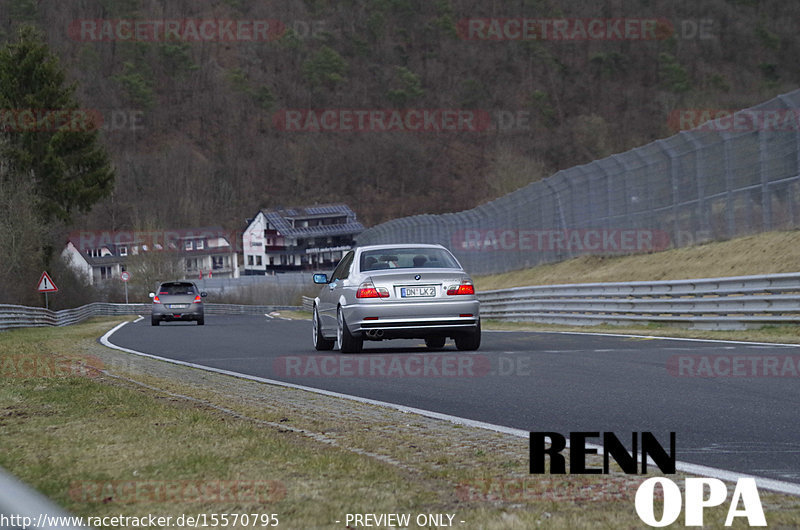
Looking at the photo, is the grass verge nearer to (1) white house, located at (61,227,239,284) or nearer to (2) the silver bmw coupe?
(2) the silver bmw coupe

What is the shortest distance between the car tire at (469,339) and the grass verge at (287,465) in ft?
18.5

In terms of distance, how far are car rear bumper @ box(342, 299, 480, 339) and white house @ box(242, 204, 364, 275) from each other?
10531 cm

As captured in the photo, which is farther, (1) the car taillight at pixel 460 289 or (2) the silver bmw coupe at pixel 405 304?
(1) the car taillight at pixel 460 289

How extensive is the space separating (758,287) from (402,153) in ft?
358

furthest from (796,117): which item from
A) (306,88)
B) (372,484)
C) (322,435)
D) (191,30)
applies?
(191,30)

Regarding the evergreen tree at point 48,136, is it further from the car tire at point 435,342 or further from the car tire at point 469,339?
the car tire at point 469,339

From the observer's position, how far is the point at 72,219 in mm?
52625

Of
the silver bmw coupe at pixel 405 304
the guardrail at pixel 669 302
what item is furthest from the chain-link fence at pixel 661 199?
the silver bmw coupe at pixel 405 304

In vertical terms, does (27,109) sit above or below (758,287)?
above

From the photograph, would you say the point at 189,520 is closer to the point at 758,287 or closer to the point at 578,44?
the point at 758,287

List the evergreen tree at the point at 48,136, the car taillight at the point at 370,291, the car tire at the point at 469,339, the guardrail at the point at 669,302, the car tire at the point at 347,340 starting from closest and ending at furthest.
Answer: the car taillight at the point at 370,291
the car tire at the point at 347,340
the car tire at the point at 469,339
the guardrail at the point at 669,302
the evergreen tree at the point at 48,136

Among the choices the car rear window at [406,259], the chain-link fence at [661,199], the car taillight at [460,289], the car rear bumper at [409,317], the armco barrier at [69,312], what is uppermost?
the chain-link fence at [661,199]

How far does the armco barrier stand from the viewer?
34406 millimetres

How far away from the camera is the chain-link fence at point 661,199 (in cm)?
2317
